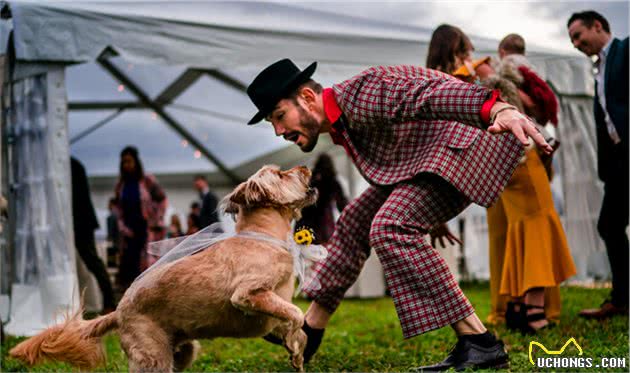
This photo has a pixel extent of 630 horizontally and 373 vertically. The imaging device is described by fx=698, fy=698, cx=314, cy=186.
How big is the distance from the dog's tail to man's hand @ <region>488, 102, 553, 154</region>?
1.94m

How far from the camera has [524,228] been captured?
189 inches

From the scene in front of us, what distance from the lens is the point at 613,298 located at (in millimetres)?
5309

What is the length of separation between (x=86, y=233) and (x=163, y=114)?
221 inches

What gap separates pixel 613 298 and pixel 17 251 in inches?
206

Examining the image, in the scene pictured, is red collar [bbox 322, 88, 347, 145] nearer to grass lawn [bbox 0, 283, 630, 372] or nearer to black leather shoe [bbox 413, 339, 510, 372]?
black leather shoe [bbox 413, 339, 510, 372]

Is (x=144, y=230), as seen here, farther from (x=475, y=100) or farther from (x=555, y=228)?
(x=475, y=100)

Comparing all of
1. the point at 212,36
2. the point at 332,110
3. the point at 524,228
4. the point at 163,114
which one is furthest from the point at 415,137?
the point at 163,114

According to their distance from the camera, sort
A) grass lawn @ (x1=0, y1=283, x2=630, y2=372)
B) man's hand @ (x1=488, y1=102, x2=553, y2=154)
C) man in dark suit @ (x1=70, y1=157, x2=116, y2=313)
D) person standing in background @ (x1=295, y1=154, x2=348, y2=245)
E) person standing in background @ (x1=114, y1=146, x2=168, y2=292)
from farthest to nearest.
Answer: person standing in background @ (x1=295, y1=154, x2=348, y2=245), person standing in background @ (x1=114, y1=146, x2=168, y2=292), man in dark suit @ (x1=70, y1=157, x2=116, y2=313), grass lawn @ (x1=0, y1=283, x2=630, y2=372), man's hand @ (x1=488, y1=102, x2=553, y2=154)

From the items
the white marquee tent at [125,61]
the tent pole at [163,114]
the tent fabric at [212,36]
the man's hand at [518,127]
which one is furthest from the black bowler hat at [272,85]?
the tent pole at [163,114]

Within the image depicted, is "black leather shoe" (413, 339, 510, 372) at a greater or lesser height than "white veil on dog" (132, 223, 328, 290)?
lesser

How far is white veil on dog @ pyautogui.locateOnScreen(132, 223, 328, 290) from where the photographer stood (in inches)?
129

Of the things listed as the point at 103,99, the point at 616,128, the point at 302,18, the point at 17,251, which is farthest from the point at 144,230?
the point at 616,128

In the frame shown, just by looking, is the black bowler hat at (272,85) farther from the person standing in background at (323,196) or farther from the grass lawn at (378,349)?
the person standing in background at (323,196)

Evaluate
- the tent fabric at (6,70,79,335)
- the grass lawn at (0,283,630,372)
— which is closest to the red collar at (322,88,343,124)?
the grass lawn at (0,283,630,372)
